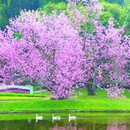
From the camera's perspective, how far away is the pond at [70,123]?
117 ft

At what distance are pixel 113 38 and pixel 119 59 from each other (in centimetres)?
278

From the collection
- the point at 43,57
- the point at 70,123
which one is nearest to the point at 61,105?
the point at 43,57

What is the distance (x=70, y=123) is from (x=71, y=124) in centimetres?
57

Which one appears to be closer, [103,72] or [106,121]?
[106,121]

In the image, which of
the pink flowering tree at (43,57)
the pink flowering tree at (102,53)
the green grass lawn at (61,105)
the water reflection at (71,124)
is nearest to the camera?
the water reflection at (71,124)

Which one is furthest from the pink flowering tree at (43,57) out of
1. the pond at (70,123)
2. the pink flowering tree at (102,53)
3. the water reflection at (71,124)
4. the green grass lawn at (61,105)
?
the water reflection at (71,124)

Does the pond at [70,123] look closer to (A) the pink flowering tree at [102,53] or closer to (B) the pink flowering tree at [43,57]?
(B) the pink flowering tree at [43,57]

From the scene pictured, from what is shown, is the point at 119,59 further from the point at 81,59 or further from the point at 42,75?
the point at 42,75

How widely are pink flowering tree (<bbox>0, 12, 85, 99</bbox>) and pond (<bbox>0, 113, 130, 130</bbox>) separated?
933 cm

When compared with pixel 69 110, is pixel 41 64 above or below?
above

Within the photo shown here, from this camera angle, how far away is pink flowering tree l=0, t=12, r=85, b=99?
5222 centimetres

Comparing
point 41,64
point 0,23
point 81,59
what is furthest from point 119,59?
point 0,23

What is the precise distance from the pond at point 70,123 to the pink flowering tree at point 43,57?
933 centimetres

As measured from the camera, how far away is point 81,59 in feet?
180
